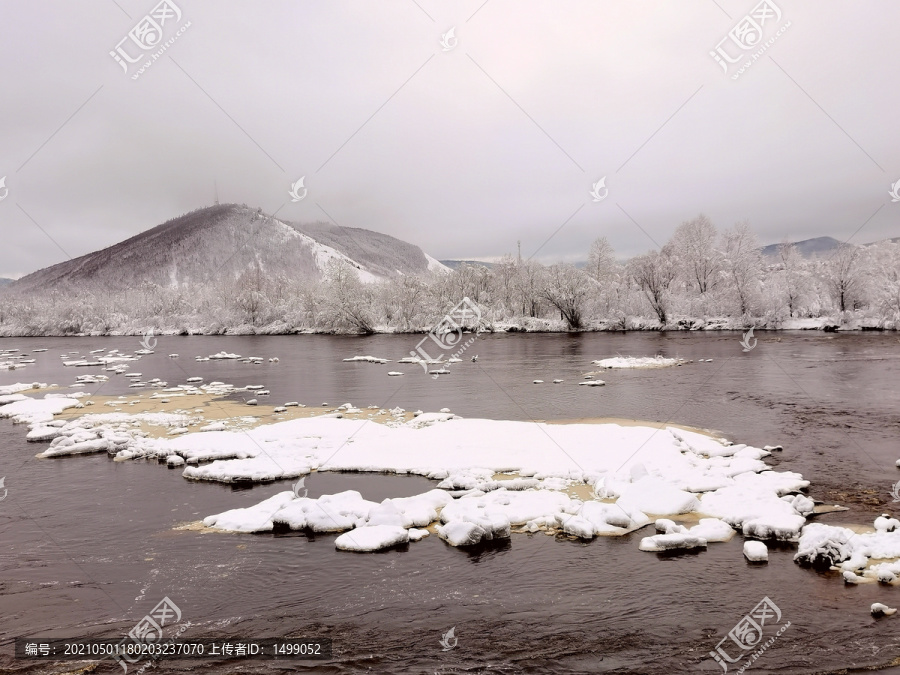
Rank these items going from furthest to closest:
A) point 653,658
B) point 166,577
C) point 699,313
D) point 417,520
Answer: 1. point 699,313
2. point 417,520
3. point 166,577
4. point 653,658

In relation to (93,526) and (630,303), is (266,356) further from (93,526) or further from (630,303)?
(630,303)

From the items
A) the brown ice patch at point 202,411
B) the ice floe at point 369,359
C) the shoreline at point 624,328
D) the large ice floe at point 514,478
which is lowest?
the large ice floe at point 514,478

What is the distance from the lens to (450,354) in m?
57.6

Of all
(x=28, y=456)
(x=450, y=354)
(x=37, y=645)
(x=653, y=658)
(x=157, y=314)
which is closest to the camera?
(x=653, y=658)

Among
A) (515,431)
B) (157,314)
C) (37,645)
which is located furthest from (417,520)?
(157,314)

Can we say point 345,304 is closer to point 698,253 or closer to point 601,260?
point 601,260

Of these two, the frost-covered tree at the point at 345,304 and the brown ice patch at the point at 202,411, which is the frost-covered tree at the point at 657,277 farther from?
the brown ice patch at the point at 202,411

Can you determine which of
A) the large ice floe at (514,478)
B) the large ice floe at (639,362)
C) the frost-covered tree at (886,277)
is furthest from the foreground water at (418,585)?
the frost-covered tree at (886,277)

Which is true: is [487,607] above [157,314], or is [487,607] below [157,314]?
below

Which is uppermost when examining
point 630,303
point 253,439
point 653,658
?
point 630,303

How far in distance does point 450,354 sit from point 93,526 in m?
45.6

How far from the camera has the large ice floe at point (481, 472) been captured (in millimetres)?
11969

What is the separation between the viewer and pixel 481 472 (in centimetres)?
1576

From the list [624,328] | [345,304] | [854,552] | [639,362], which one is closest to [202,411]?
[854,552]
